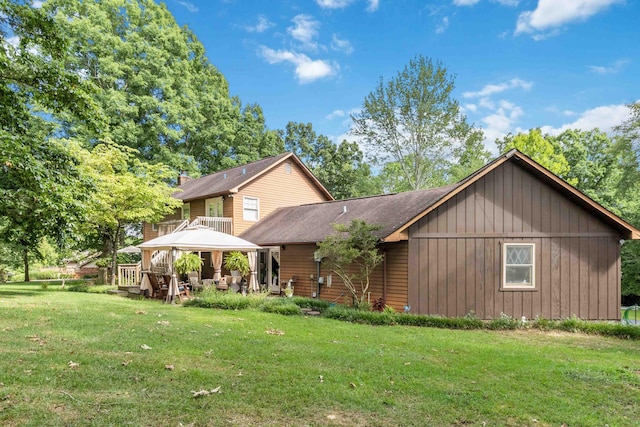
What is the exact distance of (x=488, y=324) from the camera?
34.5ft

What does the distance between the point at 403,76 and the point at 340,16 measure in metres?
9.54

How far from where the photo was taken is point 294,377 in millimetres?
5031

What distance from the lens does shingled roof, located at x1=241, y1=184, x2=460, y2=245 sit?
13.3 metres

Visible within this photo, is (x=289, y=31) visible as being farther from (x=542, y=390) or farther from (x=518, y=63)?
(x=542, y=390)

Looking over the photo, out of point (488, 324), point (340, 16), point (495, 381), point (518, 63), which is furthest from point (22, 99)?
point (518, 63)

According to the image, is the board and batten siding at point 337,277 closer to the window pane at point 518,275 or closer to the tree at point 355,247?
the tree at point 355,247

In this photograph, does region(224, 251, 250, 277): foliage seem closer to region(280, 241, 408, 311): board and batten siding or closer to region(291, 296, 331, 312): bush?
region(280, 241, 408, 311): board and batten siding

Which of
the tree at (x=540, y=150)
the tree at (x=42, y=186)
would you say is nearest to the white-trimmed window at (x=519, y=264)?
the tree at (x=42, y=186)

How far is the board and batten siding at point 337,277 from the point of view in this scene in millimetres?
11719

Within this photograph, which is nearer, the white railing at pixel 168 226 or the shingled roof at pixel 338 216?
the shingled roof at pixel 338 216

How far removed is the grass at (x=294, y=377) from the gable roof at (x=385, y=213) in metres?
4.33

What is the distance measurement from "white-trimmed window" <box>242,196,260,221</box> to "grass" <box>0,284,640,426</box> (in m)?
12.1

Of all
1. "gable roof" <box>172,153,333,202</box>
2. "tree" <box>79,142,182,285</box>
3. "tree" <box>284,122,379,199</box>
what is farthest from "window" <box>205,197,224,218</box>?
"tree" <box>284,122,379,199</box>

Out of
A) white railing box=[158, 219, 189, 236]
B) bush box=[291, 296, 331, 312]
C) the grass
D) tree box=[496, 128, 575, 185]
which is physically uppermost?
tree box=[496, 128, 575, 185]
